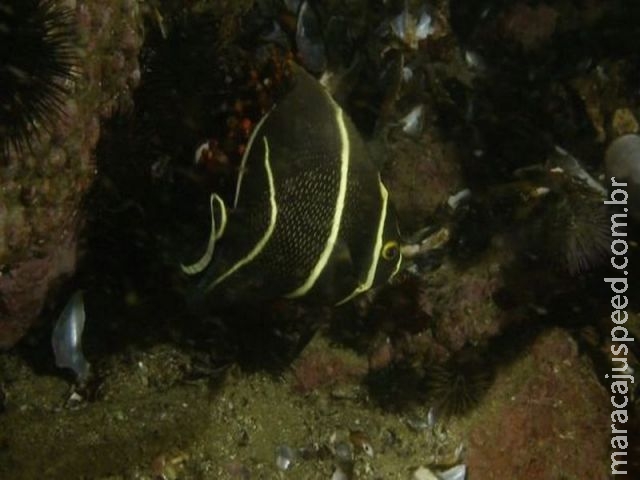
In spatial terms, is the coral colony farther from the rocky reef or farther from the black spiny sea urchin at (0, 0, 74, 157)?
the black spiny sea urchin at (0, 0, 74, 157)

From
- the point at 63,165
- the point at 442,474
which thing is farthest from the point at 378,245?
the point at 442,474

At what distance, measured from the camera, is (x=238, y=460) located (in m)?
4.51

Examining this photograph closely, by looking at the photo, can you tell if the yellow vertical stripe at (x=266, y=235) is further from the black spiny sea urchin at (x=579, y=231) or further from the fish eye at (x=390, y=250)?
the black spiny sea urchin at (x=579, y=231)

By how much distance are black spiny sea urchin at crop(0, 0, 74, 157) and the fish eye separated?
5.71 feet

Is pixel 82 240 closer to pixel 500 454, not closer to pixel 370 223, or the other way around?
pixel 370 223

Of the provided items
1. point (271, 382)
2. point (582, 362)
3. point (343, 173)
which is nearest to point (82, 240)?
point (271, 382)

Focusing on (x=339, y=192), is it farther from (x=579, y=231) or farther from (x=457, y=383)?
(x=457, y=383)

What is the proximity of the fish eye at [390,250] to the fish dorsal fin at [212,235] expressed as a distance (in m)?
0.74

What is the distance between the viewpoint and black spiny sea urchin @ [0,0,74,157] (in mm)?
2828

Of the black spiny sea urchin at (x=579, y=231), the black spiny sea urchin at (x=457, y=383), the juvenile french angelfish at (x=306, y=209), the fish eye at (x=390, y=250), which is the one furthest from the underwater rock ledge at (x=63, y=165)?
the black spiny sea urchin at (x=579, y=231)

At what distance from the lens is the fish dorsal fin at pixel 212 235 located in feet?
9.28

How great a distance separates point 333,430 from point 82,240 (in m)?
2.32

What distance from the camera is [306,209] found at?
2990mm

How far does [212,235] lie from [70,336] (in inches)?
84.2
